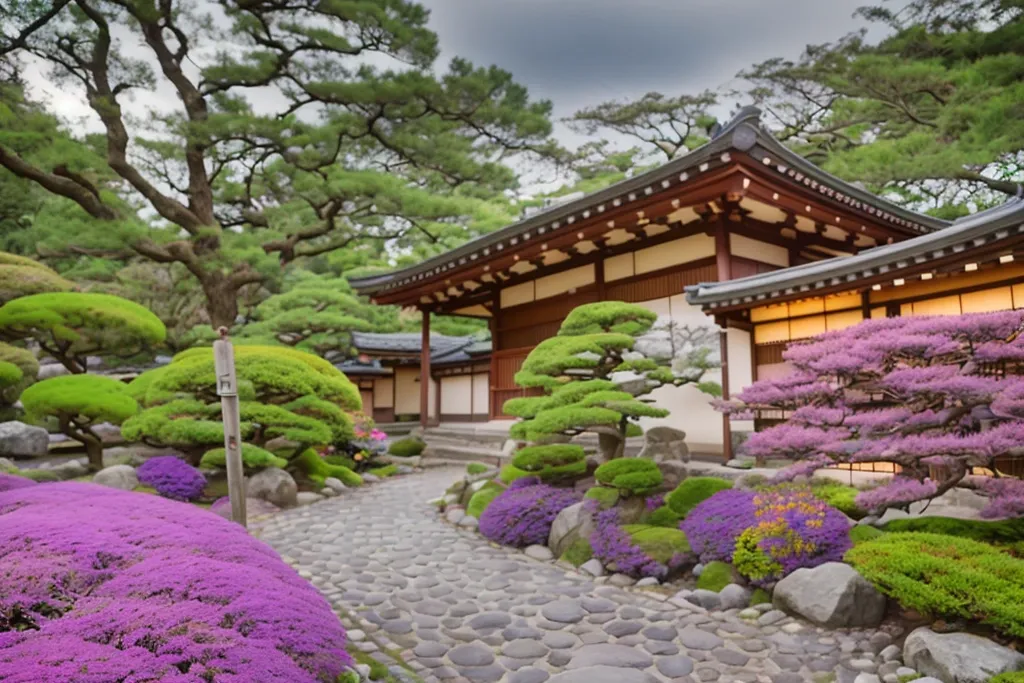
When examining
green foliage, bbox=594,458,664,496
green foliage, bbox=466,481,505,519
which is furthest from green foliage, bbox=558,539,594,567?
green foliage, bbox=466,481,505,519

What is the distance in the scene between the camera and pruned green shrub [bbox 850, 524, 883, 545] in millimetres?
5861

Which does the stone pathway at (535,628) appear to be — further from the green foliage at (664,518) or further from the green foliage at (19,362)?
the green foliage at (19,362)

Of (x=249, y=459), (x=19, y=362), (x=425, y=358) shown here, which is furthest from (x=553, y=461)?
(x=19, y=362)

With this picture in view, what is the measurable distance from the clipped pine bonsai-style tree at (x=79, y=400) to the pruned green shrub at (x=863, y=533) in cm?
1121

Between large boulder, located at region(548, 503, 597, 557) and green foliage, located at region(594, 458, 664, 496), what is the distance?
0.50 meters

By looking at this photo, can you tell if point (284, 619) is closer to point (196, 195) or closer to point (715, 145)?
point (715, 145)

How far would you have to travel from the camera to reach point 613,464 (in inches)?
307

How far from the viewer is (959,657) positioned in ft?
13.4

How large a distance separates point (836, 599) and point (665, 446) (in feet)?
14.2

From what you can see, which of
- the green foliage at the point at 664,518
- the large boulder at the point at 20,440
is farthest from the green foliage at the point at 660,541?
the large boulder at the point at 20,440

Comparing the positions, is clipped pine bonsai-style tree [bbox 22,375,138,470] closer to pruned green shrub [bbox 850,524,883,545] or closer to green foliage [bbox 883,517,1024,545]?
pruned green shrub [bbox 850,524,883,545]

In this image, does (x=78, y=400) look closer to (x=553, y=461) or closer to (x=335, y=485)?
(x=335, y=485)

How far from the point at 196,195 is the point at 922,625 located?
21.7m

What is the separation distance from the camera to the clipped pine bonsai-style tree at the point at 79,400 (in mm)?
10508
